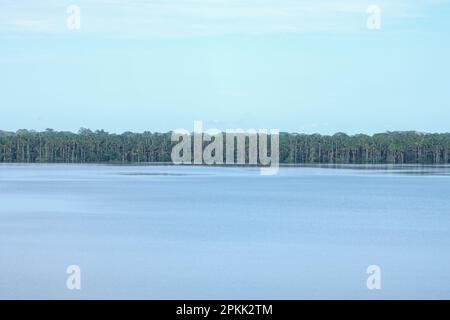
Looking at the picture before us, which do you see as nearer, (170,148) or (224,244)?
(224,244)

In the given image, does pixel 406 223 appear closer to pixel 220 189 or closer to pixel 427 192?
pixel 427 192

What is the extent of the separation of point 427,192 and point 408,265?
17618 mm

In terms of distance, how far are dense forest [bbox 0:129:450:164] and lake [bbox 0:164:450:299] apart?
3704cm

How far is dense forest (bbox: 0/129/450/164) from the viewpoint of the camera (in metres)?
67.2

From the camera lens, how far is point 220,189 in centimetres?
3350

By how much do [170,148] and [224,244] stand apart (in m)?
51.1

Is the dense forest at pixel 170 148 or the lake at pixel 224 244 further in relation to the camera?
the dense forest at pixel 170 148

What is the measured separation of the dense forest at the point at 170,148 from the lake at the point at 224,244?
37039 mm

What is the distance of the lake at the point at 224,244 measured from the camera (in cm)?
1173

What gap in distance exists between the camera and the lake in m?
11.7

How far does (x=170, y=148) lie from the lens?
6719cm

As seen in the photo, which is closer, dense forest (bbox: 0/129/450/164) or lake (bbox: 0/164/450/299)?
lake (bbox: 0/164/450/299)
